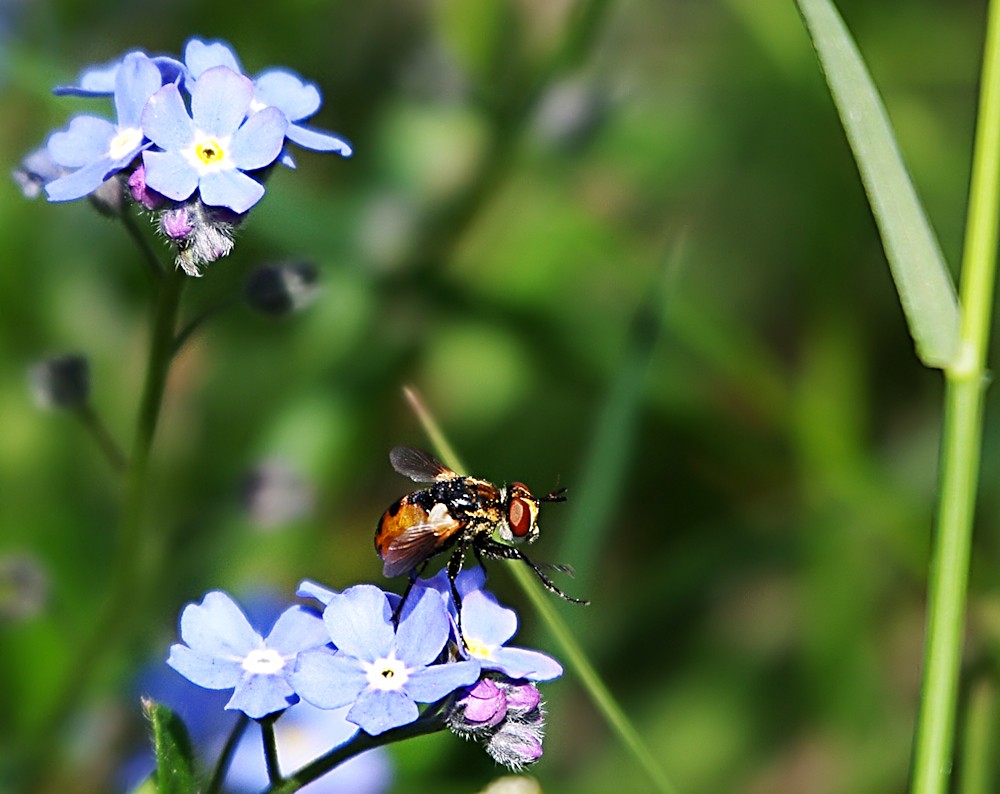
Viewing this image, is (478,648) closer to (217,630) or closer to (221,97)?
(217,630)

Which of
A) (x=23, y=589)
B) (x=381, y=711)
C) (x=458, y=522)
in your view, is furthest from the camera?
(x=23, y=589)

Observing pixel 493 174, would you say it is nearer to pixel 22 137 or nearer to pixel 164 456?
pixel 164 456

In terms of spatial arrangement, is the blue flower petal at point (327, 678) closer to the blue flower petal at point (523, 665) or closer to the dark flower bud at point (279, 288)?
the blue flower petal at point (523, 665)

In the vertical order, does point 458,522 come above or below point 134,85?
below

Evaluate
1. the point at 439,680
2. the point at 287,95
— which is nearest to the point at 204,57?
the point at 287,95

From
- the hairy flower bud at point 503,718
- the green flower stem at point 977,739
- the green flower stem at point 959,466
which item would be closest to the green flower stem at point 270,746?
the hairy flower bud at point 503,718

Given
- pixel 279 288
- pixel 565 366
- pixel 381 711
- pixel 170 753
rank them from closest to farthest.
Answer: pixel 381 711 → pixel 170 753 → pixel 279 288 → pixel 565 366
